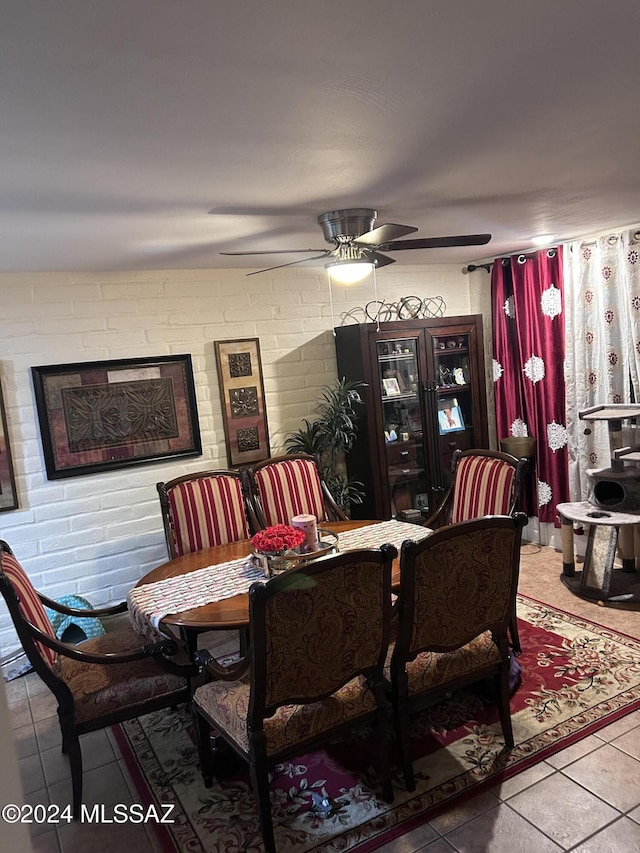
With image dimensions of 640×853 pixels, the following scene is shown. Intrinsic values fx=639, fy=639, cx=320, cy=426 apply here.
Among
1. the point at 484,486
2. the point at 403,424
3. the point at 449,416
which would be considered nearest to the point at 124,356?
the point at 403,424

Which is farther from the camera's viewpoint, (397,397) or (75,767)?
(397,397)

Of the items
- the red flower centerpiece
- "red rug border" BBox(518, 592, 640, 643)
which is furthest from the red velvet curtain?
the red flower centerpiece

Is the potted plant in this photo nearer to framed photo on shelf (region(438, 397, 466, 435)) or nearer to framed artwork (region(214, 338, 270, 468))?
framed artwork (region(214, 338, 270, 468))

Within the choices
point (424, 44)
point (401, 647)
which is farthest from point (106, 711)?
point (424, 44)

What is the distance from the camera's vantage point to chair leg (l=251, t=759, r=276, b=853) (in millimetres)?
1938

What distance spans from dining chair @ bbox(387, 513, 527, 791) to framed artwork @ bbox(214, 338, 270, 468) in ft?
6.61

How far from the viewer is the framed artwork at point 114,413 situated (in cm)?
359

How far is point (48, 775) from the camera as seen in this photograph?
8.32 ft

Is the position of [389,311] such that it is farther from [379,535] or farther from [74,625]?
[74,625]

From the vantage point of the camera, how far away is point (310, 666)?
198 centimetres

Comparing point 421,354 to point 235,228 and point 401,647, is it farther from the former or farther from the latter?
point 401,647

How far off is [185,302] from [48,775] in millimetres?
2585

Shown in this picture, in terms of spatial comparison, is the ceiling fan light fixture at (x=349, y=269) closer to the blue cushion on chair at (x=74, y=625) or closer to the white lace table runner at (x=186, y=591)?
the white lace table runner at (x=186, y=591)

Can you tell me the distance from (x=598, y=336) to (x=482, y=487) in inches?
59.4
